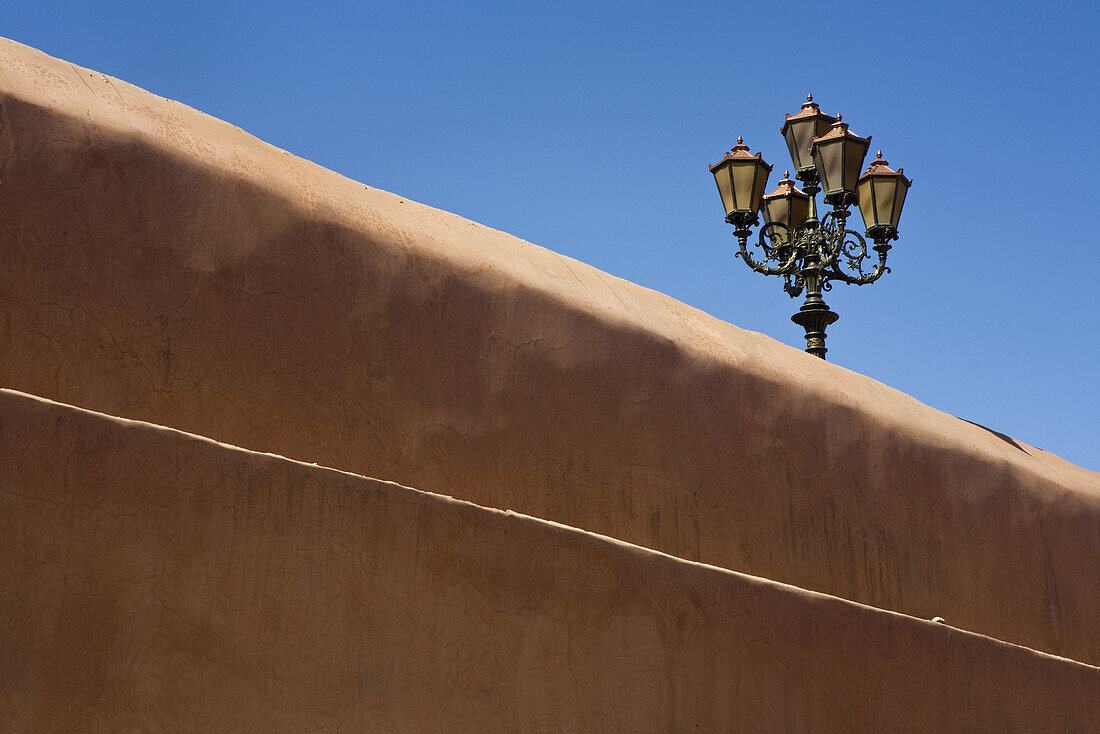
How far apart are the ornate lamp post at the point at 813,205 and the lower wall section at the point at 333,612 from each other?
3753 millimetres

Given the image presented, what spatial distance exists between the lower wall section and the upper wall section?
29 cm

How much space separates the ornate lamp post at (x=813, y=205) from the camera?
7.81 metres

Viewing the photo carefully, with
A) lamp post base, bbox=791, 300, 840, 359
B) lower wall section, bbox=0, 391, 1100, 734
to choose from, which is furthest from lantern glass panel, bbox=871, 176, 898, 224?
lower wall section, bbox=0, 391, 1100, 734

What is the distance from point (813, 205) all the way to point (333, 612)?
221 inches

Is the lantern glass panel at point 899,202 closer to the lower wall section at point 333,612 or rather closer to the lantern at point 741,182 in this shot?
the lantern at point 741,182

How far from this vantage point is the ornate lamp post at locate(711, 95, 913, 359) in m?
7.81

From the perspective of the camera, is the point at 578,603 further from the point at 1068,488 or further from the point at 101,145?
the point at 1068,488

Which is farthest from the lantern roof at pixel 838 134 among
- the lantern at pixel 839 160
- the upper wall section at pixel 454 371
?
the upper wall section at pixel 454 371

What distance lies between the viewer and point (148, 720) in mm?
2988

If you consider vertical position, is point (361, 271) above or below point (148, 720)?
above

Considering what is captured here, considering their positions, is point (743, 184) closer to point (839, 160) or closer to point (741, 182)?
point (741, 182)

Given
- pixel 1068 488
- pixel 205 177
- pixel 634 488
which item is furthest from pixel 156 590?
pixel 1068 488

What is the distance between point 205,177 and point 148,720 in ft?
4.97

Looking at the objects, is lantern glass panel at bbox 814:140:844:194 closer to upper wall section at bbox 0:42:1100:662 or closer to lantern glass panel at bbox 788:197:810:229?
lantern glass panel at bbox 788:197:810:229
